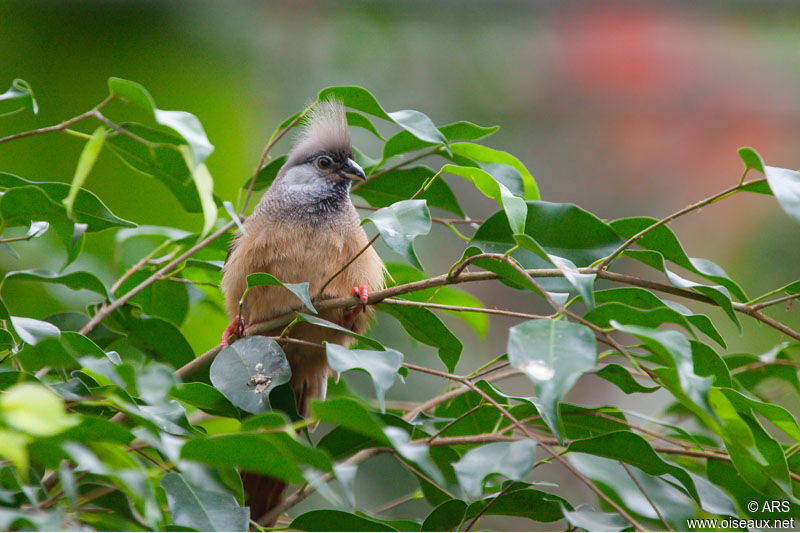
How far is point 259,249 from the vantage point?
2420 mm

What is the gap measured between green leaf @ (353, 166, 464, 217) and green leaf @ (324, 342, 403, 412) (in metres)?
0.76

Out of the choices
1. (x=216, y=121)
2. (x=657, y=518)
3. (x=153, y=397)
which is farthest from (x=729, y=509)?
(x=216, y=121)

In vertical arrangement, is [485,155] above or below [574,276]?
above

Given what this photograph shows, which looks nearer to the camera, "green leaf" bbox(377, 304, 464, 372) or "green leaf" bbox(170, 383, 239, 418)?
"green leaf" bbox(170, 383, 239, 418)

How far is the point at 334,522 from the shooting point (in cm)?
149

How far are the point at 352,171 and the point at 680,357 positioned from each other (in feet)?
5.05

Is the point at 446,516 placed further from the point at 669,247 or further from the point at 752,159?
the point at 752,159

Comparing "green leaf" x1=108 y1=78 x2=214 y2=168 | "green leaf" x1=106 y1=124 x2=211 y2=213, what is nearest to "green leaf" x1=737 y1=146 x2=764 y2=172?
"green leaf" x1=108 y1=78 x2=214 y2=168

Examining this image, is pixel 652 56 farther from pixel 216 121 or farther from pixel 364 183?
pixel 364 183

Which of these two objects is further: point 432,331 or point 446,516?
point 432,331

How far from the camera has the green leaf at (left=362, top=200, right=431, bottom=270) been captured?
4.56ft

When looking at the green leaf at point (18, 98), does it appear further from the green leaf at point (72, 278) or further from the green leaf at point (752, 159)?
the green leaf at point (752, 159)

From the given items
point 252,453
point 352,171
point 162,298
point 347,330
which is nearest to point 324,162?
point 352,171

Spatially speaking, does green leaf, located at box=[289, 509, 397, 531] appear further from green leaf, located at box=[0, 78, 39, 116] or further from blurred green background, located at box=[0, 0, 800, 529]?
blurred green background, located at box=[0, 0, 800, 529]
